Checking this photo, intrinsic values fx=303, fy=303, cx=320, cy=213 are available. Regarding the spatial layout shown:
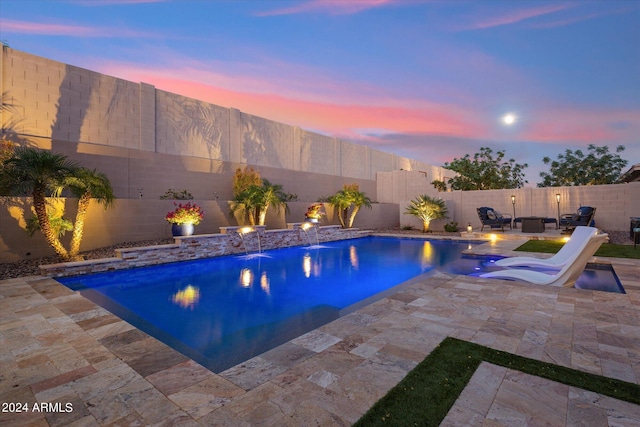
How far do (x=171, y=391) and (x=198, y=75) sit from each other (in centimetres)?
1297

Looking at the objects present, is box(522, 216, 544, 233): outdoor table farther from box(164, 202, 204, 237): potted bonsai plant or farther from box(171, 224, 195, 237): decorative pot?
box(171, 224, 195, 237): decorative pot

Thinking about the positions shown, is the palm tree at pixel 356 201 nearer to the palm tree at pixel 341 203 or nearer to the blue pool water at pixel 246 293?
the palm tree at pixel 341 203

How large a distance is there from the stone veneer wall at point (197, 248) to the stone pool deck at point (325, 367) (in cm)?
270

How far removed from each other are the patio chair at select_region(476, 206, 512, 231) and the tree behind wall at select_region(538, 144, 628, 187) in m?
17.7

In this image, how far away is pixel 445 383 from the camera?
2.08m

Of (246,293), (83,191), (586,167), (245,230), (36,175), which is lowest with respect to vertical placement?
(246,293)

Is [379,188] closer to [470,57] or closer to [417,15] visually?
[470,57]

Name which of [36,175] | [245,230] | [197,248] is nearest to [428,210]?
[245,230]

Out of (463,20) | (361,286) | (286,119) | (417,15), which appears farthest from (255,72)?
(361,286)

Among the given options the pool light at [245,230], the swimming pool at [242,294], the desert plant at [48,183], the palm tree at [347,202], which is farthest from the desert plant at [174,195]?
the palm tree at [347,202]

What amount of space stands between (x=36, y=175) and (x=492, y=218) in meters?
15.2

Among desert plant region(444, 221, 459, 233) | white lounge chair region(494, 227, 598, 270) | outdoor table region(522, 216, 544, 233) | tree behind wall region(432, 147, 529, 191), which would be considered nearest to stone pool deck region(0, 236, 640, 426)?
white lounge chair region(494, 227, 598, 270)

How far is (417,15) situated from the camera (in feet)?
31.4

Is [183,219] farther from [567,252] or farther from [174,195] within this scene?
[567,252]
